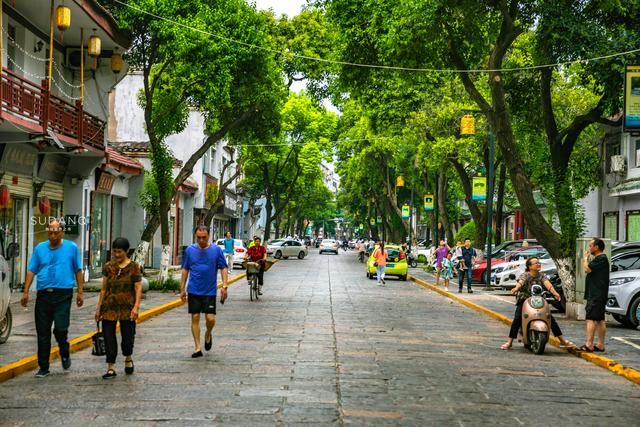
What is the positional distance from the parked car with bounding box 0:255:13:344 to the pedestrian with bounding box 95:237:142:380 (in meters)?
2.71

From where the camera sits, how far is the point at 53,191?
2512 cm

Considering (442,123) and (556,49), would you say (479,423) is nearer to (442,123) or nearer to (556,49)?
(556,49)

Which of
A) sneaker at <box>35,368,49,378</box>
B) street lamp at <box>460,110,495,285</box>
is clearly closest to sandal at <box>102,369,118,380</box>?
sneaker at <box>35,368,49,378</box>

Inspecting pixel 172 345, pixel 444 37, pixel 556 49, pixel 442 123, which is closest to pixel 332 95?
pixel 442 123

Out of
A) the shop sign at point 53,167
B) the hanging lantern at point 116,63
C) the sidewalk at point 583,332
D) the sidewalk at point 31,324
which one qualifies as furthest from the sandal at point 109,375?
the hanging lantern at point 116,63

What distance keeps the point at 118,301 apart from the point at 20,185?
13.4 metres

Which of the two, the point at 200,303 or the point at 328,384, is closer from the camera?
the point at 328,384

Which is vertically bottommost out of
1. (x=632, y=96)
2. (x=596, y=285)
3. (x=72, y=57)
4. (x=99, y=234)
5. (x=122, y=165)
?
(x=596, y=285)

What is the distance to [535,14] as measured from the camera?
20.2m

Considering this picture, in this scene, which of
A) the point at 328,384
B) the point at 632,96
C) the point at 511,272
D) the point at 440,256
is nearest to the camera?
the point at 328,384

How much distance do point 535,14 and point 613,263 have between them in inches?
241

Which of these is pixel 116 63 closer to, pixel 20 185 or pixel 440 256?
pixel 20 185

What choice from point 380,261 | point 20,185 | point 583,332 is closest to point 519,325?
point 583,332

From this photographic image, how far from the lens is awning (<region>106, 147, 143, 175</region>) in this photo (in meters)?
30.4
